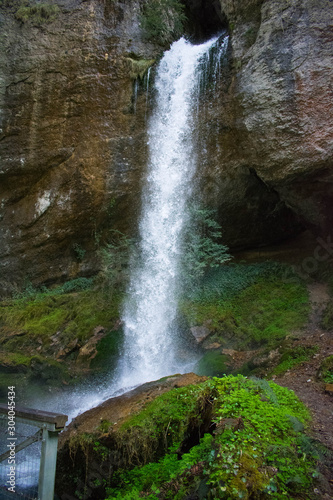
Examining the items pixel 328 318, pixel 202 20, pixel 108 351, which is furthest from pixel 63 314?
pixel 202 20

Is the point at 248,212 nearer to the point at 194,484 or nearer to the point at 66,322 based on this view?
the point at 66,322

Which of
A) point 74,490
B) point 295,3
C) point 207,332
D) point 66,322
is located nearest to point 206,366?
point 207,332

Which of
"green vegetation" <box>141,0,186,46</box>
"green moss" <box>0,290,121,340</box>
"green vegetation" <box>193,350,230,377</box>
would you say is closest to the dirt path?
"green vegetation" <box>193,350,230,377</box>

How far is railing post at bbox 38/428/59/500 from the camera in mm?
3012

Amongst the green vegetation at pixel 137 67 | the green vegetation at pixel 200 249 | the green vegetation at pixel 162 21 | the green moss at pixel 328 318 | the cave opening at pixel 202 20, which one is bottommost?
the green moss at pixel 328 318

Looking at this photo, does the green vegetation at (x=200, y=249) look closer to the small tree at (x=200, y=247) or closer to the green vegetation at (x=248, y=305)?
the small tree at (x=200, y=247)

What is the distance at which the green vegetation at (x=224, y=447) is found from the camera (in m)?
2.38

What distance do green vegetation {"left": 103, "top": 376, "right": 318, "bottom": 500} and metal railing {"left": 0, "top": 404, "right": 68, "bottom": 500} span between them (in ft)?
2.56

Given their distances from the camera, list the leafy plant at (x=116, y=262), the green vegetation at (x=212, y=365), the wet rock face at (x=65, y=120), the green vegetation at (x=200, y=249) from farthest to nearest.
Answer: the wet rock face at (x=65, y=120), the leafy plant at (x=116, y=262), the green vegetation at (x=200, y=249), the green vegetation at (x=212, y=365)

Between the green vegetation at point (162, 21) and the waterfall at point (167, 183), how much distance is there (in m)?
0.46

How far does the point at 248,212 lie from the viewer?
Answer: 11359mm

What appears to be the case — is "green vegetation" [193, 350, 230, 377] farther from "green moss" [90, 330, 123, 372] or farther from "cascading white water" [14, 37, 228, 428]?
"green moss" [90, 330, 123, 372]

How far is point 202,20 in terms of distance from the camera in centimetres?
1380

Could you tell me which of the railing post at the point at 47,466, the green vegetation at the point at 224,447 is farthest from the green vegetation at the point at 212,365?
the railing post at the point at 47,466
